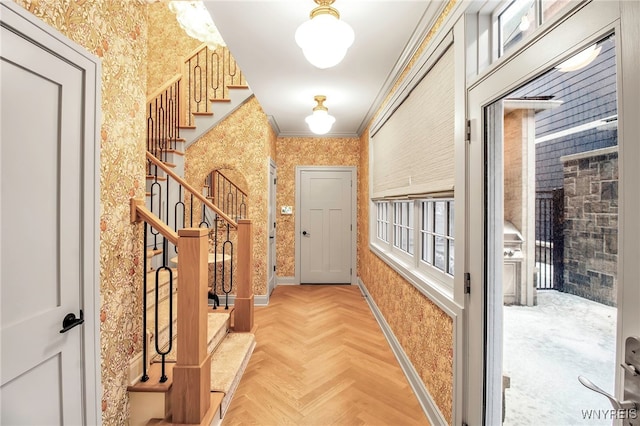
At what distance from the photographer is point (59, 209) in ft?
3.98

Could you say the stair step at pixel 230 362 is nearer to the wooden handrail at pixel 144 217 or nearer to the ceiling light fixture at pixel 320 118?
the wooden handrail at pixel 144 217

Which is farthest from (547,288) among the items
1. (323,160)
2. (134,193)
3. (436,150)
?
(323,160)

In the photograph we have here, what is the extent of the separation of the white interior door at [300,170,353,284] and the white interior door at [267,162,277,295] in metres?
0.54

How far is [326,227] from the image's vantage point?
17.9ft

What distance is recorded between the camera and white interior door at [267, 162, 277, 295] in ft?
15.4

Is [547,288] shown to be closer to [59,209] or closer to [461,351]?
[461,351]

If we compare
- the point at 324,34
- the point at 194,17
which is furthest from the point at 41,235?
the point at 194,17

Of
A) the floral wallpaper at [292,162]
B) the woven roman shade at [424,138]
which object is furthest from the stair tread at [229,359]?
the floral wallpaper at [292,162]

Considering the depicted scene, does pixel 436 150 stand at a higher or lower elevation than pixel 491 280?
higher

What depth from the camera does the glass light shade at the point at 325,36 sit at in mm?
1633

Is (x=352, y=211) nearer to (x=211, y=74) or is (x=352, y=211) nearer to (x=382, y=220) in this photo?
(x=382, y=220)

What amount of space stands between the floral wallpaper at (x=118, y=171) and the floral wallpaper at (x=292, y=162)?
140 inches

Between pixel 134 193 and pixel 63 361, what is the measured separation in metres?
0.91

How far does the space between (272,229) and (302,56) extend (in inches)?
116
